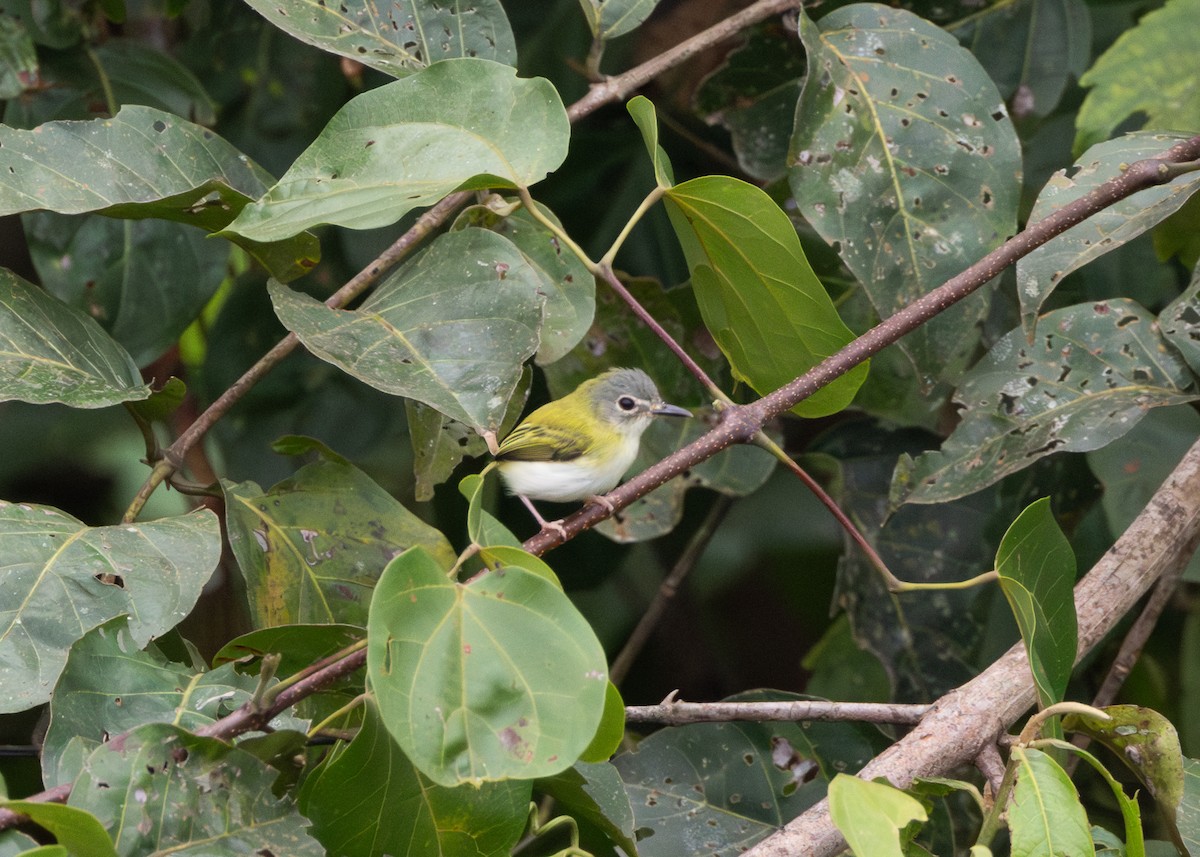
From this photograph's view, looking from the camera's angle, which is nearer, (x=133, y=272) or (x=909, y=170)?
(x=909, y=170)

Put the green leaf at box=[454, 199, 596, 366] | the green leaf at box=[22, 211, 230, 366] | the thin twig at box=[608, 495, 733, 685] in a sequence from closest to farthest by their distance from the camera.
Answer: the green leaf at box=[454, 199, 596, 366] < the green leaf at box=[22, 211, 230, 366] < the thin twig at box=[608, 495, 733, 685]

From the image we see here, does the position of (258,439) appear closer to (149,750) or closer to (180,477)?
(180,477)

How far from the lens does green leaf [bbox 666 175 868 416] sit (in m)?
1.47

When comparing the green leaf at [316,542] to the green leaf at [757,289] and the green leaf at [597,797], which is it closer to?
the green leaf at [597,797]

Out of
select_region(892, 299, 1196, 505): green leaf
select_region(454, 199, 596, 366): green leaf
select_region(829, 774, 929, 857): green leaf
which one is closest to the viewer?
select_region(829, 774, 929, 857): green leaf

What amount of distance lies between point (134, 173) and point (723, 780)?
4.31ft

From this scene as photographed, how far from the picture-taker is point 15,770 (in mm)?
2354

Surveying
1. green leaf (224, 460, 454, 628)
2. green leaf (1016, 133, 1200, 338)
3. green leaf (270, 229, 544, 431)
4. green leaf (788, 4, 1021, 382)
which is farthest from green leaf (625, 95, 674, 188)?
green leaf (224, 460, 454, 628)

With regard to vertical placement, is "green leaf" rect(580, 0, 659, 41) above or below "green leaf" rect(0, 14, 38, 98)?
above

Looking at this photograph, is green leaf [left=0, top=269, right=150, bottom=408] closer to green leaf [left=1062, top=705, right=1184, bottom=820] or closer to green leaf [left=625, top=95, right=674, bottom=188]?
green leaf [left=625, top=95, right=674, bottom=188]

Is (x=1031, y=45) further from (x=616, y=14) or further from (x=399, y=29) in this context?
(x=399, y=29)

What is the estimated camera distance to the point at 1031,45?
2490 mm

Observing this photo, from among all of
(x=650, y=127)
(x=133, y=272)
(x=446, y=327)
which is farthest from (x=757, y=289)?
(x=133, y=272)

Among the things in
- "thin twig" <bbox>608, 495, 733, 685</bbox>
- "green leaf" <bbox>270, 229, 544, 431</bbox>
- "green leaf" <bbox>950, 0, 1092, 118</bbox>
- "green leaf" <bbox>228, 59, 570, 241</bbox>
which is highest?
Result: "green leaf" <bbox>228, 59, 570, 241</bbox>
